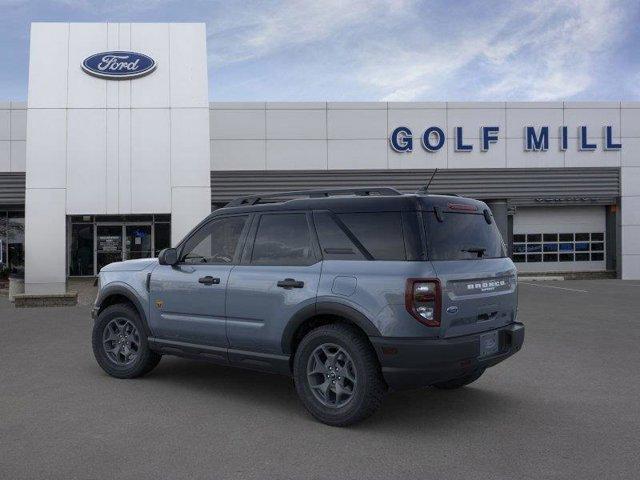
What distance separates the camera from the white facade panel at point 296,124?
2381 centimetres

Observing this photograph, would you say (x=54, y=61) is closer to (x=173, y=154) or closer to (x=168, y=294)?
(x=173, y=154)

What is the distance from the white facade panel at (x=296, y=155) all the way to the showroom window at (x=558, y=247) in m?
8.83

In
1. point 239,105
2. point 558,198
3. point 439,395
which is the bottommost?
point 439,395

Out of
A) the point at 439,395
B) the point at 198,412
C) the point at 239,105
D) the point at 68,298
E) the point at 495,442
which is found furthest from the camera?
the point at 239,105

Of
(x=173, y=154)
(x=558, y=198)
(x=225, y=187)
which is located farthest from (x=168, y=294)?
(x=558, y=198)

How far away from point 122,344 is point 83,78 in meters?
13.6

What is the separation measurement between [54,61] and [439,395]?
651 inches

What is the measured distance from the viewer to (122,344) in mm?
6875

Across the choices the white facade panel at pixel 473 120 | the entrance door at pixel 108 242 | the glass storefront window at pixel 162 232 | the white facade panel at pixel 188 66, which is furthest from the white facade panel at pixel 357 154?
the entrance door at pixel 108 242

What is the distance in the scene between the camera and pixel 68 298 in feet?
47.5

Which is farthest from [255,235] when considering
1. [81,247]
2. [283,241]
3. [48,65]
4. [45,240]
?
[81,247]

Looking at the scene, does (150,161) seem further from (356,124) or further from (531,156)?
(531,156)

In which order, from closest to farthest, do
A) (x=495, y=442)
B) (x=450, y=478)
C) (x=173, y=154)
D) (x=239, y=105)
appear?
(x=450, y=478)
(x=495, y=442)
(x=173, y=154)
(x=239, y=105)

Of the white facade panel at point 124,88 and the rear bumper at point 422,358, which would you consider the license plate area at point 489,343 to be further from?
the white facade panel at point 124,88
